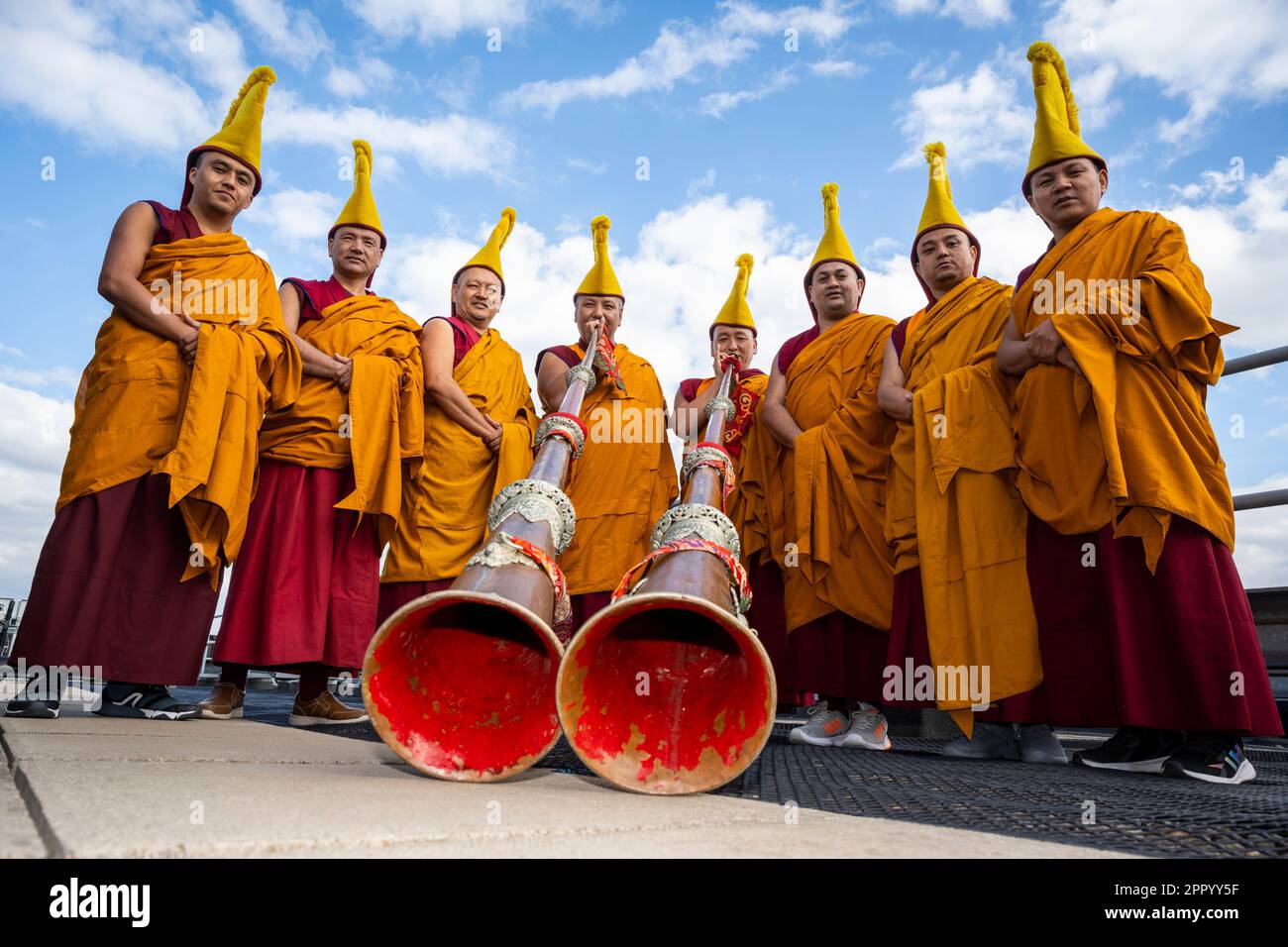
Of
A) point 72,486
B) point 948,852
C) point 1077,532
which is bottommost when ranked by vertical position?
point 948,852

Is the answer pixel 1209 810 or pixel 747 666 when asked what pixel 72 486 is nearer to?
pixel 747 666

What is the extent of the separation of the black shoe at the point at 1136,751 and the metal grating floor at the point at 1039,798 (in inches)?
4.2

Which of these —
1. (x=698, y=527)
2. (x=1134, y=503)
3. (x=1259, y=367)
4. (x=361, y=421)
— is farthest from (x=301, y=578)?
(x=1259, y=367)

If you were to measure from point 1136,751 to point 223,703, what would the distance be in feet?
11.3

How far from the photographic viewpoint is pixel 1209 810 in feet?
5.47

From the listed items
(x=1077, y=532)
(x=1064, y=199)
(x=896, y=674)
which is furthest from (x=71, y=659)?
(x=1064, y=199)

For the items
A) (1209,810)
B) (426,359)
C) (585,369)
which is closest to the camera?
(1209,810)

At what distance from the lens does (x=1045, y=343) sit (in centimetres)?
280

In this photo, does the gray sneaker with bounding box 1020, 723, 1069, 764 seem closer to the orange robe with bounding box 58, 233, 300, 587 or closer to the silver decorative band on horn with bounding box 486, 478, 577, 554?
the silver decorative band on horn with bounding box 486, 478, 577, 554

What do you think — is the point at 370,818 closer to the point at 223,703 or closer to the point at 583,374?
the point at 223,703

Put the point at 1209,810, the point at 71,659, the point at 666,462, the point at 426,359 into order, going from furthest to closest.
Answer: the point at 666,462 → the point at 426,359 → the point at 71,659 → the point at 1209,810

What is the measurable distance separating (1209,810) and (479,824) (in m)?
1.57

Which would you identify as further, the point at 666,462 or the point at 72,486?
the point at 666,462

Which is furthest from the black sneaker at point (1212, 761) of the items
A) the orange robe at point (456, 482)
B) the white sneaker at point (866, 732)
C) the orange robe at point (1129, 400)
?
the orange robe at point (456, 482)
